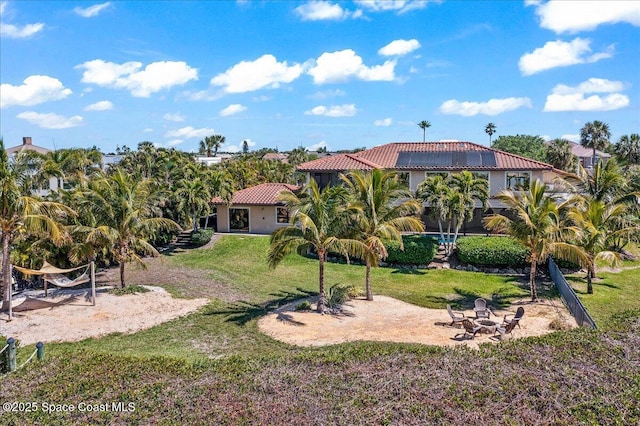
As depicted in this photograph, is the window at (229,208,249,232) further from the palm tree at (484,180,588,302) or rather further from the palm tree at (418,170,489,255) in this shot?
the palm tree at (484,180,588,302)

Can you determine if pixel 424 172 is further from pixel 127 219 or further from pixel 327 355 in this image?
pixel 327 355

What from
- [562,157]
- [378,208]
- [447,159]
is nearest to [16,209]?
[378,208]

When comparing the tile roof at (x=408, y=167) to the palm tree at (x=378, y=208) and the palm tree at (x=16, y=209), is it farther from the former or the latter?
the palm tree at (x=16, y=209)

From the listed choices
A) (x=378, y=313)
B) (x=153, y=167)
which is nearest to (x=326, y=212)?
(x=378, y=313)

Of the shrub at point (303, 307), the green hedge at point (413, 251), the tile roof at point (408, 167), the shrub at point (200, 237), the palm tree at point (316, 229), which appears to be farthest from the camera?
the tile roof at point (408, 167)

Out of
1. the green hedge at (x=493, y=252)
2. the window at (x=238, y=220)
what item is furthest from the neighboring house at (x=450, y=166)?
the window at (x=238, y=220)

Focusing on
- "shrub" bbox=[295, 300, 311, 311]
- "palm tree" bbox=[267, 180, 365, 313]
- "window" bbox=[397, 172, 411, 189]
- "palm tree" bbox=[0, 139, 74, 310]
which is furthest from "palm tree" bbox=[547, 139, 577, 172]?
"palm tree" bbox=[0, 139, 74, 310]
